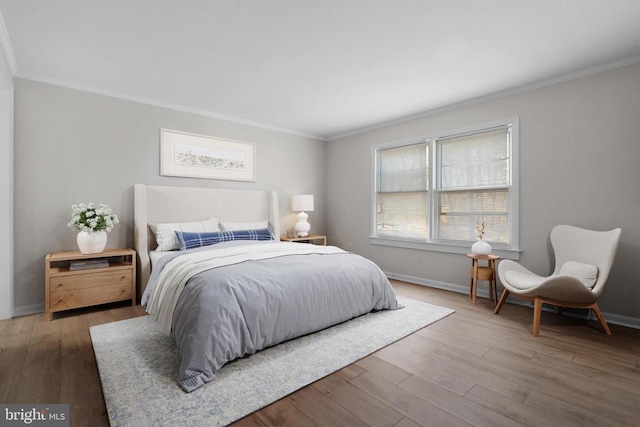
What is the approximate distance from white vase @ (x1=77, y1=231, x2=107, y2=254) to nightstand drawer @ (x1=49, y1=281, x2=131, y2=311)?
0.40m

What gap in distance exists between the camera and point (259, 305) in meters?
2.23

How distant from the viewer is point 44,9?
2.14 meters

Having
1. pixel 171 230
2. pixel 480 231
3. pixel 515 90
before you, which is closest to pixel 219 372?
pixel 171 230

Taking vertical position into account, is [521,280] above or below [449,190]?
below

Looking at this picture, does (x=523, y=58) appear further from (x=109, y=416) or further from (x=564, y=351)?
(x=109, y=416)

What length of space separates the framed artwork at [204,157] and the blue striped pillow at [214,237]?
0.98 meters

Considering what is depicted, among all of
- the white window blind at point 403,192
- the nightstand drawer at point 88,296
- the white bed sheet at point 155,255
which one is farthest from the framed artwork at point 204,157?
the white window blind at point 403,192

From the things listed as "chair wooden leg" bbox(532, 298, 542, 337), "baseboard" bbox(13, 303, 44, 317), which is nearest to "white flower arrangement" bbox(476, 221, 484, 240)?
"chair wooden leg" bbox(532, 298, 542, 337)

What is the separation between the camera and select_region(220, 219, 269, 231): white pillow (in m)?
4.20

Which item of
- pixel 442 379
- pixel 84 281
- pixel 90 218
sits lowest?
pixel 442 379

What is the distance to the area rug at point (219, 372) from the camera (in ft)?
5.37

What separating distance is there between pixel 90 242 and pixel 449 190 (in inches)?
171

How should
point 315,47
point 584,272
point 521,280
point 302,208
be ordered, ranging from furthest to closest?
1. point 302,208
2. point 521,280
3. point 584,272
4. point 315,47

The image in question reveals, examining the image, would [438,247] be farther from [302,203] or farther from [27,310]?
[27,310]
